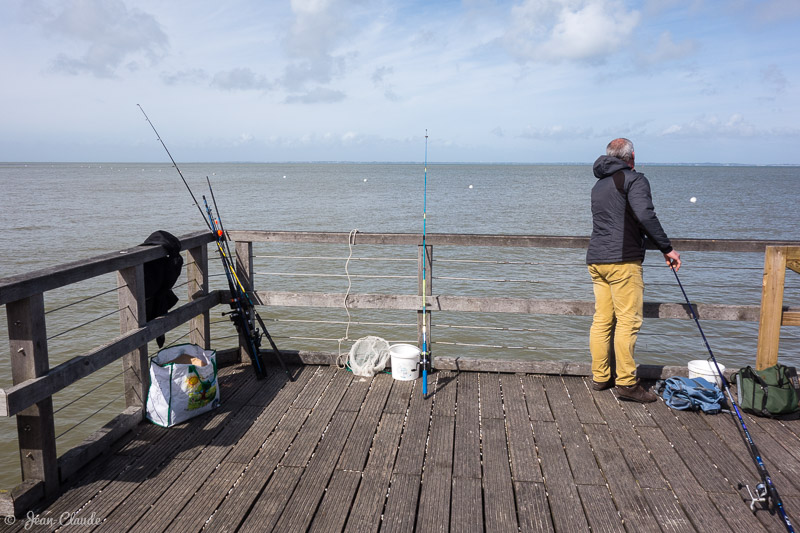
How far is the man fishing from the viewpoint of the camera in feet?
12.6

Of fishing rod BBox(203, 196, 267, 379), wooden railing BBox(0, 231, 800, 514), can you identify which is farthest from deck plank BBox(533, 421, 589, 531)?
fishing rod BBox(203, 196, 267, 379)

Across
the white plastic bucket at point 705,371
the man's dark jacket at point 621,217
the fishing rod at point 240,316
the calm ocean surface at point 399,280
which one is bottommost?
the calm ocean surface at point 399,280

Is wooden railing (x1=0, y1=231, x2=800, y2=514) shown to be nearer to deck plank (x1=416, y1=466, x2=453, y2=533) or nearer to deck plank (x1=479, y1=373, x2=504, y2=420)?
deck plank (x1=479, y1=373, x2=504, y2=420)

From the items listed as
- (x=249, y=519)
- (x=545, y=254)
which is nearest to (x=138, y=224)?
(x=545, y=254)

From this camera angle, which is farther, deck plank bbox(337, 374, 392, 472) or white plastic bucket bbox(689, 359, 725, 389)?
white plastic bucket bbox(689, 359, 725, 389)

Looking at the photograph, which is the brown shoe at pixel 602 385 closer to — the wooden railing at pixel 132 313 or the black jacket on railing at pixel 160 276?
the wooden railing at pixel 132 313

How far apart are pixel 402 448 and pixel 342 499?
24.1 inches

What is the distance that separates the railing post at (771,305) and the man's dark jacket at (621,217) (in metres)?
0.85

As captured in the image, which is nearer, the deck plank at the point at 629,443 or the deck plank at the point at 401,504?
the deck plank at the point at 401,504

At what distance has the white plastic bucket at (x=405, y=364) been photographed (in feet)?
14.4

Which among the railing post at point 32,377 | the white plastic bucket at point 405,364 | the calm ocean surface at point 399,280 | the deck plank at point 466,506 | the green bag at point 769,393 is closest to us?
the deck plank at point 466,506

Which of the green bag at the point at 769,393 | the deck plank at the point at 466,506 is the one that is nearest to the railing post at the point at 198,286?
the deck plank at the point at 466,506

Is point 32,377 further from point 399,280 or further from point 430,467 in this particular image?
point 399,280

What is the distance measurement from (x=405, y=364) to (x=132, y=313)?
1939mm
